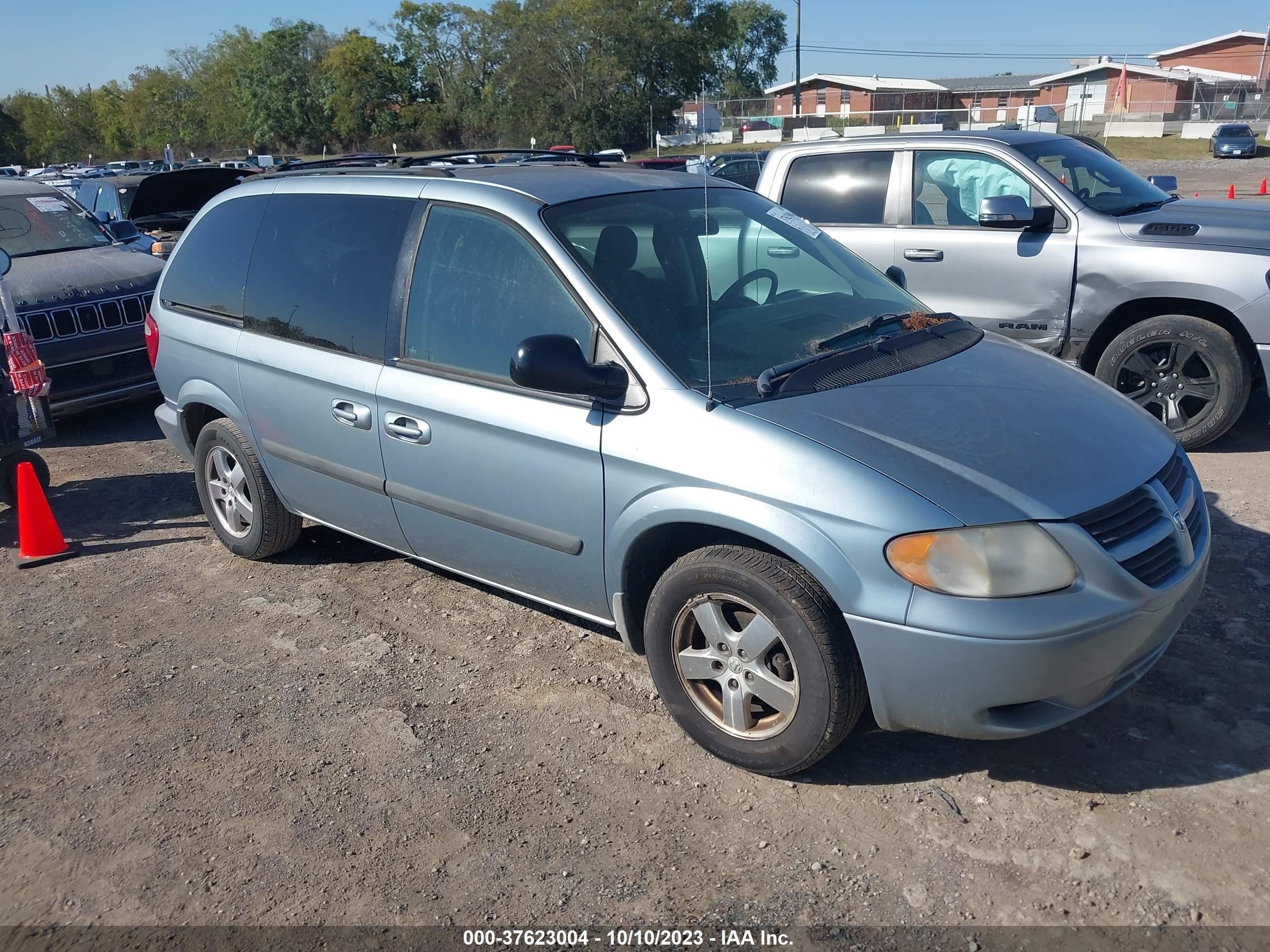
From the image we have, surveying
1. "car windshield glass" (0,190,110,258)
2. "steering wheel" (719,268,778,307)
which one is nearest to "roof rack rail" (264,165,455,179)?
"steering wheel" (719,268,778,307)

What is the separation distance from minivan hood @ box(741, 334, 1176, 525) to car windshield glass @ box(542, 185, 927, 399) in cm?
33

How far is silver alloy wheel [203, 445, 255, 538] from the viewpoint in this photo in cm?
525

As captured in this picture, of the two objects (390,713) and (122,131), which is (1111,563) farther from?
(122,131)

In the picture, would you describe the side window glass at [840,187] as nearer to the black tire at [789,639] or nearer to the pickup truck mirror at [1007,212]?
the pickup truck mirror at [1007,212]

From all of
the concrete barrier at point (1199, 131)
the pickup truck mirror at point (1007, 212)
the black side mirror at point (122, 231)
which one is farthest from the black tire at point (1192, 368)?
the concrete barrier at point (1199, 131)

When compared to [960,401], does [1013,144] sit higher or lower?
higher

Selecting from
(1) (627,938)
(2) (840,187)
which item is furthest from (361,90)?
(1) (627,938)

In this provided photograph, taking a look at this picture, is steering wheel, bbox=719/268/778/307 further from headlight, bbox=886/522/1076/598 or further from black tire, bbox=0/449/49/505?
black tire, bbox=0/449/49/505

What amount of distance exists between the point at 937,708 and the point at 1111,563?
645mm

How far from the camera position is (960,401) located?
11.1 ft

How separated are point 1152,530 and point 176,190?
46.8 ft

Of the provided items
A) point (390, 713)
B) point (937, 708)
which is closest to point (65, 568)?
point (390, 713)

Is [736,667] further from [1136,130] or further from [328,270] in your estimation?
[1136,130]

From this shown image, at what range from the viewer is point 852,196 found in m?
7.30
